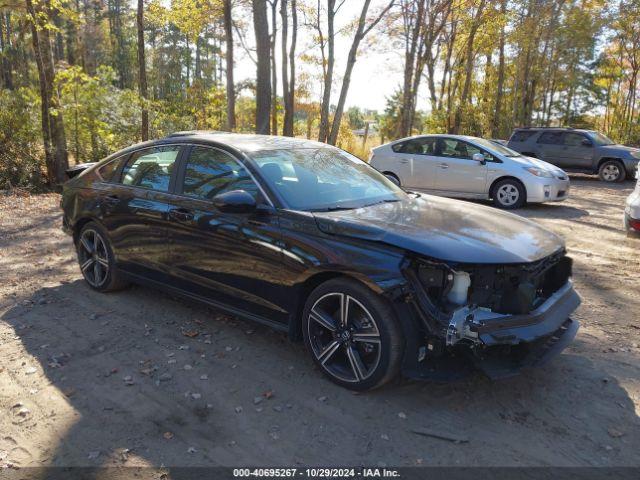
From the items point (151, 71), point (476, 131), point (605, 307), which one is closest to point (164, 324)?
point (605, 307)

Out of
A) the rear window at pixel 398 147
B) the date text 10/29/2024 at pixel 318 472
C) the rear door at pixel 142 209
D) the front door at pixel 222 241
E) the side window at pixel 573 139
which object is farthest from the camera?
the side window at pixel 573 139

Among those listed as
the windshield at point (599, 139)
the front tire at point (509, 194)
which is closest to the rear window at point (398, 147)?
the front tire at point (509, 194)

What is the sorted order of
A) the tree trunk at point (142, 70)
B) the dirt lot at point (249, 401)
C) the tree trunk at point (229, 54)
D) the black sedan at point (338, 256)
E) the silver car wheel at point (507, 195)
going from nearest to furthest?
the dirt lot at point (249, 401)
the black sedan at point (338, 256)
the silver car wheel at point (507, 195)
the tree trunk at point (142, 70)
the tree trunk at point (229, 54)

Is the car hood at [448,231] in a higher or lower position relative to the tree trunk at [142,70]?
lower

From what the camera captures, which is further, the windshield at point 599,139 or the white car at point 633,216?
the windshield at point 599,139

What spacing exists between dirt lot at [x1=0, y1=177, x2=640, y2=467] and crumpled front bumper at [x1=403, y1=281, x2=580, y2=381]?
1.06 feet

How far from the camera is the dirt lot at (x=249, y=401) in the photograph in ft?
9.45

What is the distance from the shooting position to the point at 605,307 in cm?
504

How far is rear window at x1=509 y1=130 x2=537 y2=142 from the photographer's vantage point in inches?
717

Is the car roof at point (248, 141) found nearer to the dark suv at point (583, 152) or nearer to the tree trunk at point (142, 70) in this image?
the tree trunk at point (142, 70)

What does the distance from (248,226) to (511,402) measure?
222cm

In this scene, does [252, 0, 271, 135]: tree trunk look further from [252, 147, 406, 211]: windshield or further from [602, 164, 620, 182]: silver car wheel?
[602, 164, 620, 182]: silver car wheel

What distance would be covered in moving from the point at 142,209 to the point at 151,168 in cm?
42

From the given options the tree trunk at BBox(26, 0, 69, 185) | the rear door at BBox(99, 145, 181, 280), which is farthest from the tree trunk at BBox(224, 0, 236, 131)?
the rear door at BBox(99, 145, 181, 280)
